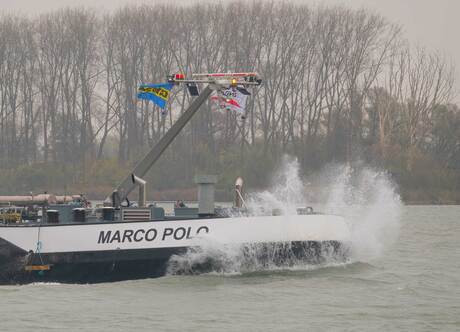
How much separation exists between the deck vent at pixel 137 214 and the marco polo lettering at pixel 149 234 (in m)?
0.49

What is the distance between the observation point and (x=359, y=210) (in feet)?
101

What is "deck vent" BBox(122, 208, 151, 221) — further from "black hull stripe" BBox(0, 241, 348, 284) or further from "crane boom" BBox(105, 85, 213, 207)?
"crane boom" BBox(105, 85, 213, 207)

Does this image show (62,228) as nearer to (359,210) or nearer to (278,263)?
(278,263)

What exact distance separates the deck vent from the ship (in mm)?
21

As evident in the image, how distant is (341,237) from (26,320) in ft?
25.3

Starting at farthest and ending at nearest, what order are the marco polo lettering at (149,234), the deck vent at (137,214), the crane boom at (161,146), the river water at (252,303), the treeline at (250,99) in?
the treeline at (250,99)
the crane boom at (161,146)
the deck vent at (137,214)
the marco polo lettering at (149,234)
the river water at (252,303)

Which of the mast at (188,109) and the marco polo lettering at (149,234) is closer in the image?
the marco polo lettering at (149,234)

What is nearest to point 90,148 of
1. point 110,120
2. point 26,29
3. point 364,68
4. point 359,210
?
point 110,120

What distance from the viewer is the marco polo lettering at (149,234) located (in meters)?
22.6

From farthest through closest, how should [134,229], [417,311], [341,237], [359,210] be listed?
[359,210]
[341,237]
[134,229]
[417,311]

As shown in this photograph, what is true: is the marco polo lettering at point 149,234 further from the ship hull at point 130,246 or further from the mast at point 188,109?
the mast at point 188,109

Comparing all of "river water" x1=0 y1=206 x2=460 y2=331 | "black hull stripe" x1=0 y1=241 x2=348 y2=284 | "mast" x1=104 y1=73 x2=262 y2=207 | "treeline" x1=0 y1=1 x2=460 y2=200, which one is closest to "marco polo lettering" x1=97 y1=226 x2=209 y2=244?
"black hull stripe" x1=0 y1=241 x2=348 y2=284

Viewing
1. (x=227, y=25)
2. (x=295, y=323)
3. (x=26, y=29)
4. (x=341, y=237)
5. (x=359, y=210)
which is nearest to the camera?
(x=295, y=323)

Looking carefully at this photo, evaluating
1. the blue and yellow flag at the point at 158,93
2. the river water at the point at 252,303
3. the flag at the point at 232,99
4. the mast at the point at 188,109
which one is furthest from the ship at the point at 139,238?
the flag at the point at 232,99
